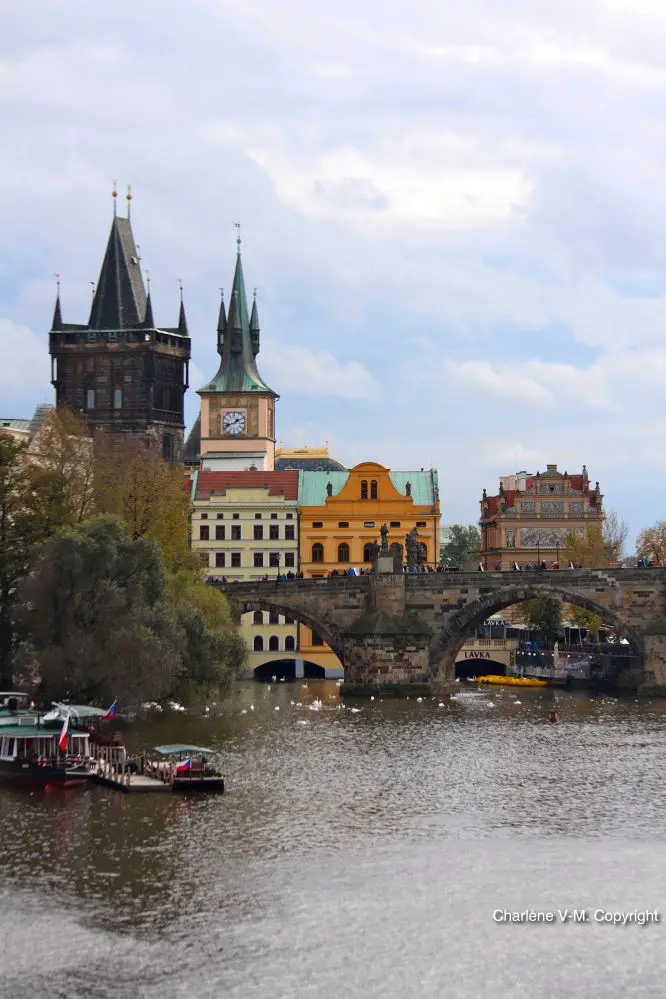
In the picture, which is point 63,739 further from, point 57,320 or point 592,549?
point 57,320

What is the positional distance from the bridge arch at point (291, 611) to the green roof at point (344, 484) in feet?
81.1

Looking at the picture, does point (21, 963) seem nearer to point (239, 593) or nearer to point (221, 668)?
point (221, 668)

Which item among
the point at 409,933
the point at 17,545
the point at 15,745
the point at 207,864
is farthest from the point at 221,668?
the point at 409,933

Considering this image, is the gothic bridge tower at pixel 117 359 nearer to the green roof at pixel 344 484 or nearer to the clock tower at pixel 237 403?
the clock tower at pixel 237 403

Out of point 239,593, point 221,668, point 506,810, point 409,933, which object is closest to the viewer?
point 409,933

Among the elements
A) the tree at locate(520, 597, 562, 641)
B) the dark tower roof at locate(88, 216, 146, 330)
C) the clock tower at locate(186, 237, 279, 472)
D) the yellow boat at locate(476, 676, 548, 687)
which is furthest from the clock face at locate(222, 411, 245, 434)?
the yellow boat at locate(476, 676, 548, 687)

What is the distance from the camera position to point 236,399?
15750 centimetres

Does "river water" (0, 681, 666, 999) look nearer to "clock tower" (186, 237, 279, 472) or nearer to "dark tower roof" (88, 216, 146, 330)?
"clock tower" (186, 237, 279, 472)

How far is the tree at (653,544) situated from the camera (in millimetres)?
125438

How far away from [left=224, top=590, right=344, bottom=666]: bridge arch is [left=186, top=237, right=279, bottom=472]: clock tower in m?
46.8

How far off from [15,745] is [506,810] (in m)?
17.3

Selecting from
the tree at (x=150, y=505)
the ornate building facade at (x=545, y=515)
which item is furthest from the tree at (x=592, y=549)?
the tree at (x=150, y=505)

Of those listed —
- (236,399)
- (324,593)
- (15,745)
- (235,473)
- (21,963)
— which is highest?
(236,399)

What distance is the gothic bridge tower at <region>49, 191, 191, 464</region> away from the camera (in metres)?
172
